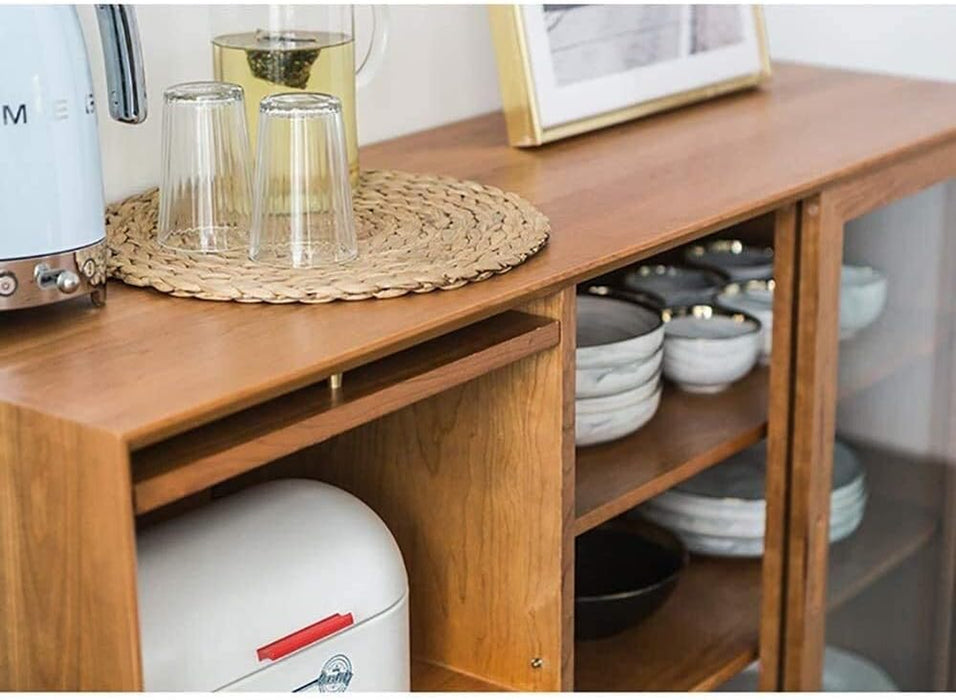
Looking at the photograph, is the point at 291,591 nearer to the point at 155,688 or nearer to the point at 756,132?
the point at 155,688

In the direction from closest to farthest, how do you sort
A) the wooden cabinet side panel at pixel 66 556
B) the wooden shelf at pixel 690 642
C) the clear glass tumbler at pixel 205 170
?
the wooden cabinet side panel at pixel 66 556 → the clear glass tumbler at pixel 205 170 → the wooden shelf at pixel 690 642

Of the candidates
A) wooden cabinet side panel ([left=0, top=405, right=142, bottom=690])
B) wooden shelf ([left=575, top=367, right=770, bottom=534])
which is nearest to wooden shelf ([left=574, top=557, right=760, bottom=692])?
wooden shelf ([left=575, top=367, right=770, bottom=534])

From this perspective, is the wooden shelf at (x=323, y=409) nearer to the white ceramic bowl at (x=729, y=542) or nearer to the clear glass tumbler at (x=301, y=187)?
the clear glass tumbler at (x=301, y=187)

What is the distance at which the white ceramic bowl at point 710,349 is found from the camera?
1.77 metres

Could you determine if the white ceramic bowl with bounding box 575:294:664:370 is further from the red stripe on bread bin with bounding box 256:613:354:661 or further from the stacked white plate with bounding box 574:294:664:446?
the red stripe on bread bin with bounding box 256:613:354:661

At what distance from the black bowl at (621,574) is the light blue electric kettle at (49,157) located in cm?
71

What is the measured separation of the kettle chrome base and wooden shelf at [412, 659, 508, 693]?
50 centimetres

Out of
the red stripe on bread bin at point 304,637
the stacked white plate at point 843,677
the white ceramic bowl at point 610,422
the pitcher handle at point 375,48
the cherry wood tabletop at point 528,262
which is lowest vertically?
the stacked white plate at point 843,677

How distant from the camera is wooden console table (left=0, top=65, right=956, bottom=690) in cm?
105

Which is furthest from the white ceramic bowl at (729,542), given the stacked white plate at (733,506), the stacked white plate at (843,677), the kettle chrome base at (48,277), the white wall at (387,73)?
the kettle chrome base at (48,277)

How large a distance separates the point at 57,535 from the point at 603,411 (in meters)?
0.69

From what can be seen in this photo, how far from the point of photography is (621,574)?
1.83 metres

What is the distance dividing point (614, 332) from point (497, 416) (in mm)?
334

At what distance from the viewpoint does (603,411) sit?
162cm
